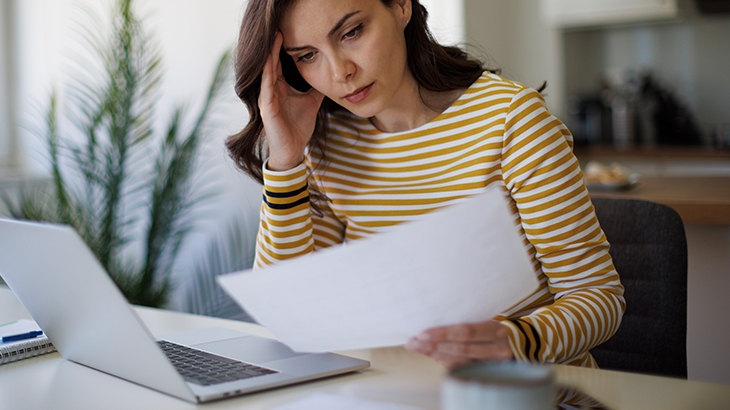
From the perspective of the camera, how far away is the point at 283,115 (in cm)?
133

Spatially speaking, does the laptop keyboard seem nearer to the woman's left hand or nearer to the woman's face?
the woman's left hand

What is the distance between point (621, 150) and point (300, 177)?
308 cm

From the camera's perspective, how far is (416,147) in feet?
4.18

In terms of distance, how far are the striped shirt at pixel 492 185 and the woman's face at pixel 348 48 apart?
122 mm

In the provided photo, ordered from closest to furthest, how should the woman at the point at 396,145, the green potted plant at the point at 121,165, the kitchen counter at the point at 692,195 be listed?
the woman at the point at 396,145, the kitchen counter at the point at 692,195, the green potted plant at the point at 121,165

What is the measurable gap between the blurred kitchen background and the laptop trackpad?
1820mm

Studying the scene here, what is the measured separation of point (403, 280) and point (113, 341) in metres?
0.34

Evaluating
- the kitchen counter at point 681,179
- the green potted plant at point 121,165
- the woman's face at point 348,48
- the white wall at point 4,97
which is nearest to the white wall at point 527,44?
the kitchen counter at point 681,179

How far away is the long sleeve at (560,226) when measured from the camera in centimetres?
99

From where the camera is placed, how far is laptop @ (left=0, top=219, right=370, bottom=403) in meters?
0.74

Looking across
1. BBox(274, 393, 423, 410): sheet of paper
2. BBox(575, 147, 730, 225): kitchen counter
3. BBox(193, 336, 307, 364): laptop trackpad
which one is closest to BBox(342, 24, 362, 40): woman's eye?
BBox(193, 336, 307, 364): laptop trackpad

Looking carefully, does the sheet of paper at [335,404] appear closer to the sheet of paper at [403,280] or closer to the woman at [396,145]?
the sheet of paper at [403,280]

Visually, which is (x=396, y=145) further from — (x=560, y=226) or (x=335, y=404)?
(x=335, y=404)

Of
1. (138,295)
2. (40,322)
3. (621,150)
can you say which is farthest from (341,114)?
(621,150)
